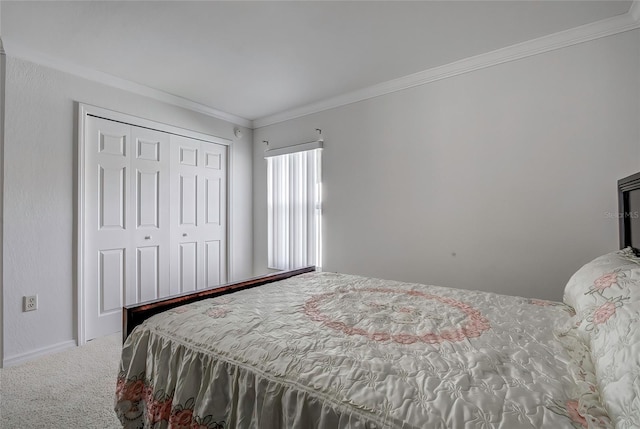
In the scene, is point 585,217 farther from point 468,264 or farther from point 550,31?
point 550,31

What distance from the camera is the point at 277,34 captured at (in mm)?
2199

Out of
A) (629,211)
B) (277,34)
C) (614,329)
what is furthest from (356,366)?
(277,34)

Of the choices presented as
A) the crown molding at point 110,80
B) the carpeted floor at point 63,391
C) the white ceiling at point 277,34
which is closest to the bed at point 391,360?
the carpeted floor at point 63,391

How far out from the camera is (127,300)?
3.04 m

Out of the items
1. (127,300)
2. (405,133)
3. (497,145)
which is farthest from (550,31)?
(127,300)

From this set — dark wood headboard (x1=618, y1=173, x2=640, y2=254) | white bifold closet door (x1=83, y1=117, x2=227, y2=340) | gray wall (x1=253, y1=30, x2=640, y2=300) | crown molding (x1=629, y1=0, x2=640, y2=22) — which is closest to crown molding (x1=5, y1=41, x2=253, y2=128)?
white bifold closet door (x1=83, y1=117, x2=227, y2=340)

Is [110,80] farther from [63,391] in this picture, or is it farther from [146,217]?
[63,391]

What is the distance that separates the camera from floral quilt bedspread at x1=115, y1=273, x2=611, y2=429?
0.79 m

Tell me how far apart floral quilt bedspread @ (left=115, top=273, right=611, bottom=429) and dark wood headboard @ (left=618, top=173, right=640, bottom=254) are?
28.9 inches

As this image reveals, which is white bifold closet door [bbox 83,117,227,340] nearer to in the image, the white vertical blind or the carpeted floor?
the carpeted floor

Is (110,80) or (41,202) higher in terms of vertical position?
(110,80)

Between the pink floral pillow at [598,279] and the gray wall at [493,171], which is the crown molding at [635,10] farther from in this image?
the pink floral pillow at [598,279]

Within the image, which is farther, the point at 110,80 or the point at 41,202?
the point at 110,80

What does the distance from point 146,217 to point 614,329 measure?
3629 mm
